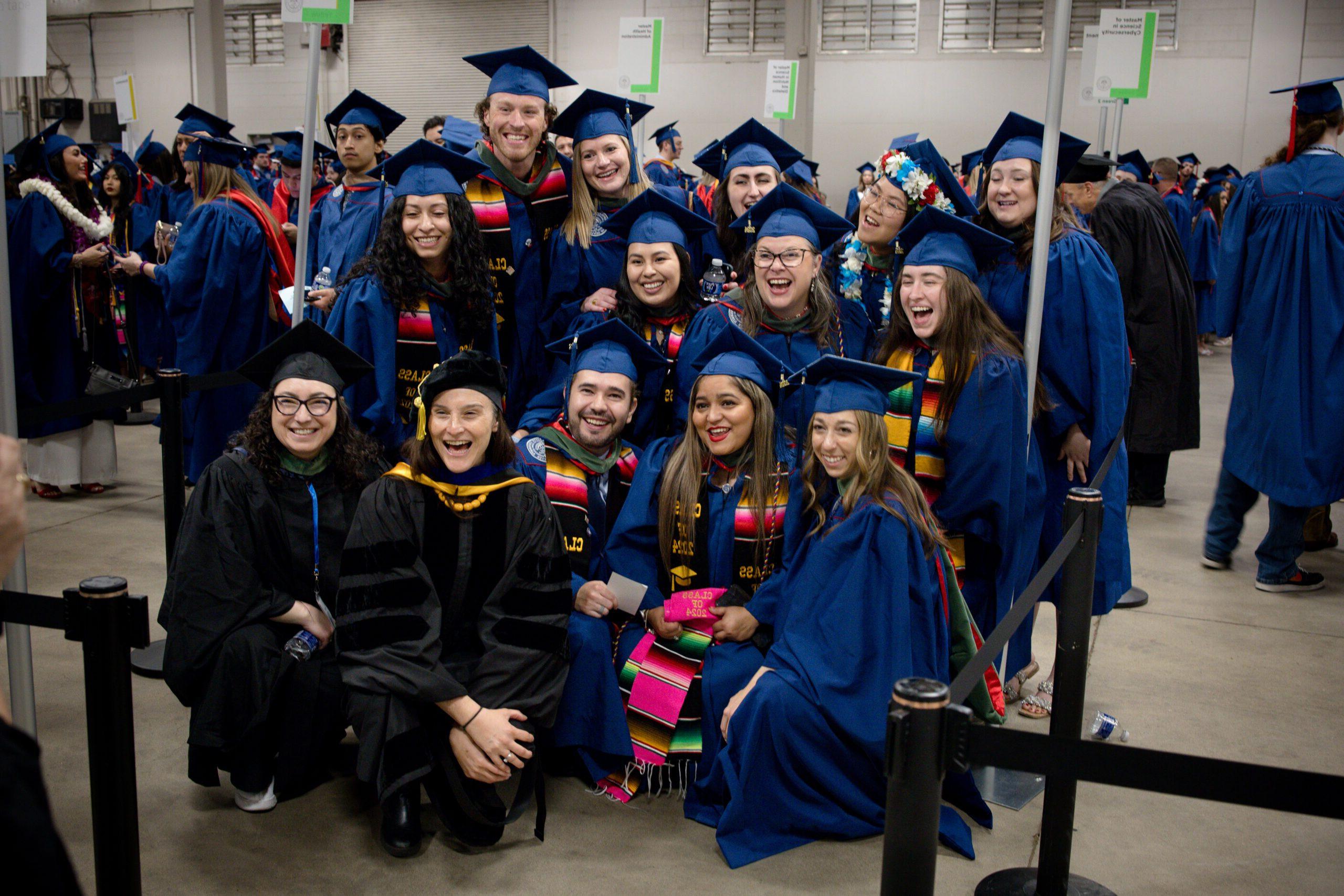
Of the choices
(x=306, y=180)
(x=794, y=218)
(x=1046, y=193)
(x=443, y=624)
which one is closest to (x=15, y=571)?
(x=443, y=624)

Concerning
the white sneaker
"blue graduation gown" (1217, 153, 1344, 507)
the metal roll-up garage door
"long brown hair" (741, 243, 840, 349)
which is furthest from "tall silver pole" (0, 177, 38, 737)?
the metal roll-up garage door

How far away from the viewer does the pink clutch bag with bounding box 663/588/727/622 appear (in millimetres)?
3203

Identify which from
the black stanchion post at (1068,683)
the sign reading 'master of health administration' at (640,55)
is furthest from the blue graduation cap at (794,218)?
the sign reading 'master of health administration' at (640,55)

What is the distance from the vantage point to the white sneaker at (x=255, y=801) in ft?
10.1

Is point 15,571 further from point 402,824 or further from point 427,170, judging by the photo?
point 427,170

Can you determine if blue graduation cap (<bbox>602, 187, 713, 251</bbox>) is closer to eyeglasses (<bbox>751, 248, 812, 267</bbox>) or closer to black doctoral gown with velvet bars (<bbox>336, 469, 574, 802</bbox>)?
eyeglasses (<bbox>751, 248, 812, 267</bbox>)

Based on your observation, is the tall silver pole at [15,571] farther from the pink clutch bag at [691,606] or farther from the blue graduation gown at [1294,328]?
the blue graduation gown at [1294,328]

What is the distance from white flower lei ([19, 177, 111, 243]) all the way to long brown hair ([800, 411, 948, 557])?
540 centimetres

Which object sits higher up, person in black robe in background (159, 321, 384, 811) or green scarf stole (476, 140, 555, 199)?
green scarf stole (476, 140, 555, 199)

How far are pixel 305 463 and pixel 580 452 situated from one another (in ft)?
2.63

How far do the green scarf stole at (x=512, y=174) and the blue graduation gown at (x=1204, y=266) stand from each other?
31.0 feet

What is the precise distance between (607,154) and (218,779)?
2507 mm

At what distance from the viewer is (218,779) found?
323 cm

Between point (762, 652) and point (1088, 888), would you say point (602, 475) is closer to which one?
point (762, 652)
